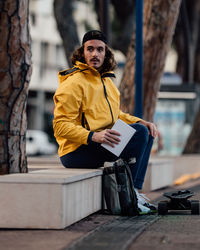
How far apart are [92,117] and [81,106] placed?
0.15 meters

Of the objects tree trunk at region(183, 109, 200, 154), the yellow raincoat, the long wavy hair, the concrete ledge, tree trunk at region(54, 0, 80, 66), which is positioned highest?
tree trunk at region(54, 0, 80, 66)

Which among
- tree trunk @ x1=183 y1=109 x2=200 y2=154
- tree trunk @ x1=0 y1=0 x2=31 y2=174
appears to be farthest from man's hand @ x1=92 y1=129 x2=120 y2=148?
tree trunk @ x1=183 y1=109 x2=200 y2=154

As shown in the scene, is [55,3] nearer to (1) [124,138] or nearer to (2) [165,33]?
(2) [165,33]

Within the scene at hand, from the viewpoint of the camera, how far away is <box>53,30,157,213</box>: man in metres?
6.74

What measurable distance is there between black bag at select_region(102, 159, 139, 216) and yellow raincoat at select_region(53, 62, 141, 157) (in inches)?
15.8

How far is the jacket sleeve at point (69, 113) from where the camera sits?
6688 millimetres

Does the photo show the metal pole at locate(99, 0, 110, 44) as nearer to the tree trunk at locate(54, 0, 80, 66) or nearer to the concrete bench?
the tree trunk at locate(54, 0, 80, 66)

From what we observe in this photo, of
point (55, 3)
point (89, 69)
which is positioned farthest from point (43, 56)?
point (89, 69)

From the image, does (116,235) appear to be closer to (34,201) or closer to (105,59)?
(34,201)

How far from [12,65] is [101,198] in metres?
1.64

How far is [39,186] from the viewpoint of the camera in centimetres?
584

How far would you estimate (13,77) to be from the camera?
20.9 feet

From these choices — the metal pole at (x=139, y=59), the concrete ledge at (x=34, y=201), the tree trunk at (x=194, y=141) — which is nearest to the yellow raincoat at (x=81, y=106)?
the concrete ledge at (x=34, y=201)

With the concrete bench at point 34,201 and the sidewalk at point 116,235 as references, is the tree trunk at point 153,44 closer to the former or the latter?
the sidewalk at point 116,235
